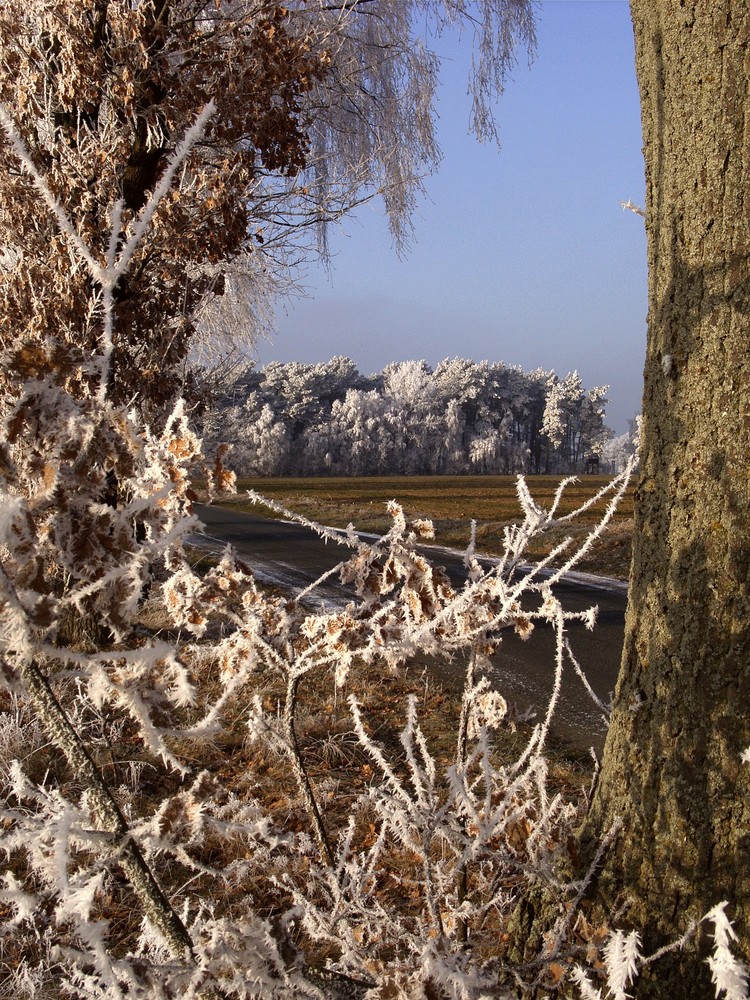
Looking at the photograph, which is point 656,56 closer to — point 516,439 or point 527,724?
point 527,724

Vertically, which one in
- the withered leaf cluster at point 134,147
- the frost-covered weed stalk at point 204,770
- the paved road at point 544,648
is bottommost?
the paved road at point 544,648

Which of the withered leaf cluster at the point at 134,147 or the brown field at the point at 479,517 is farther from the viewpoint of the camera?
the brown field at the point at 479,517

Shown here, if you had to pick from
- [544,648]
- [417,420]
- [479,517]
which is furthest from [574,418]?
[544,648]

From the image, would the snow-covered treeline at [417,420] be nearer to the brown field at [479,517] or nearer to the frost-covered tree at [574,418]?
the frost-covered tree at [574,418]

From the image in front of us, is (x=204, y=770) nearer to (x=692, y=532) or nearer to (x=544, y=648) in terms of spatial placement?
(x=692, y=532)

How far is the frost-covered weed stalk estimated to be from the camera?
4.24 ft

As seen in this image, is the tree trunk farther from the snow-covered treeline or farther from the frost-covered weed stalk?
the snow-covered treeline

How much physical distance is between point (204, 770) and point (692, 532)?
1.63m

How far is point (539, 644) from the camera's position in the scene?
723cm

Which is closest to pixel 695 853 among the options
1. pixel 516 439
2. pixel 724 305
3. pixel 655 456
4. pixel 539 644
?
pixel 655 456

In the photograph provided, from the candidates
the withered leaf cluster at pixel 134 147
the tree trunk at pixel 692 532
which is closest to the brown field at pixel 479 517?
the withered leaf cluster at pixel 134 147

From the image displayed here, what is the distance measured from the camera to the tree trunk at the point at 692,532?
73.9 inches

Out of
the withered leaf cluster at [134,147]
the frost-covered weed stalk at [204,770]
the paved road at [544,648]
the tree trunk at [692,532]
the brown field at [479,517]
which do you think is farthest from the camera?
the brown field at [479,517]

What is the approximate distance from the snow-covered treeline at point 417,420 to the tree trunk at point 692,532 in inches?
2240
